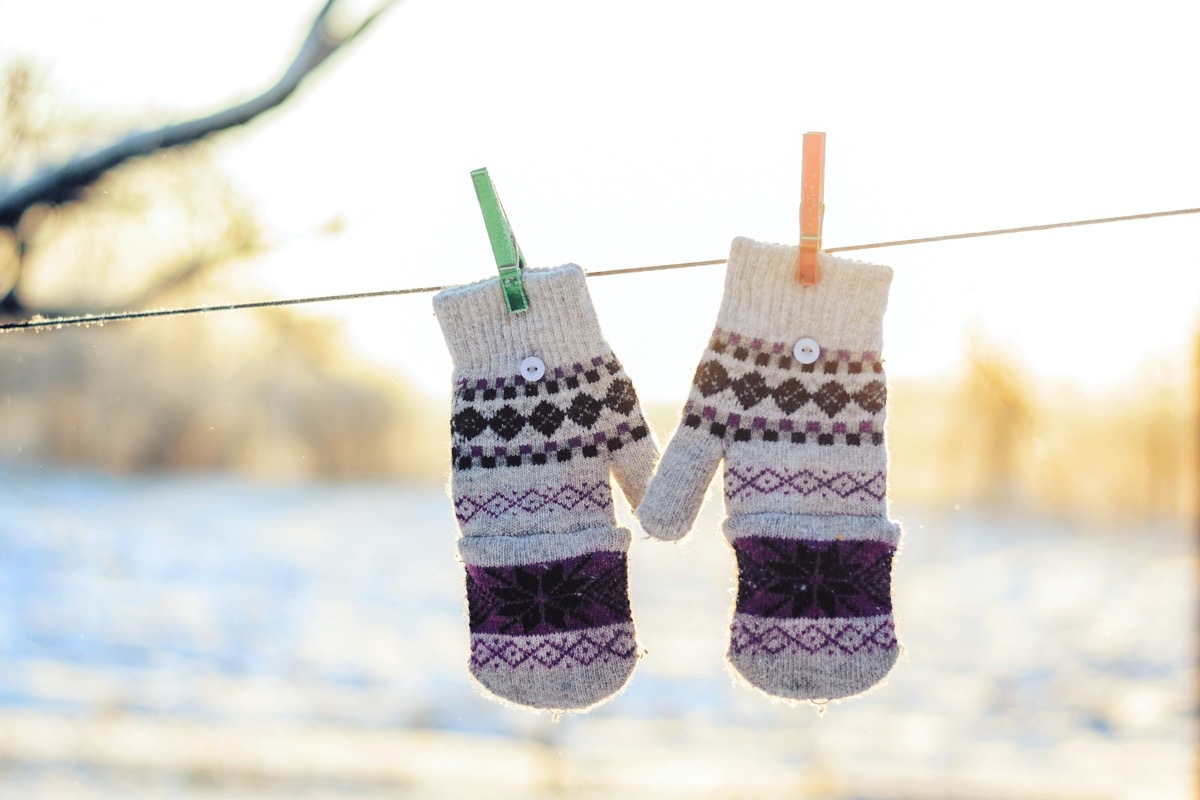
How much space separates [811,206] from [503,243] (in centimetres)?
32

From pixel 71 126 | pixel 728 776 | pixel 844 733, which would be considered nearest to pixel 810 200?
pixel 71 126

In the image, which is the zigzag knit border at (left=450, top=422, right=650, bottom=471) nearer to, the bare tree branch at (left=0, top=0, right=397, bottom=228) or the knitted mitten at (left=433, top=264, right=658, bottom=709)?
the knitted mitten at (left=433, top=264, right=658, bottom=709)

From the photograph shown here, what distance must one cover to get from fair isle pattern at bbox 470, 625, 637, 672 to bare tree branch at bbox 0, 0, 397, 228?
1.31m

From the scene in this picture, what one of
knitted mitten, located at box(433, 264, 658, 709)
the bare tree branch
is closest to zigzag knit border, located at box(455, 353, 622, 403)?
knitted mitten, located at box(433, 264, 658, 709)

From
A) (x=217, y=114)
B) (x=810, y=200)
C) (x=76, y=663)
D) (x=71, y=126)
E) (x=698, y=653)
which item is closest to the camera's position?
(x=810, y=200)

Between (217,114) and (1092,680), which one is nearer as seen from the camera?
(217,114)

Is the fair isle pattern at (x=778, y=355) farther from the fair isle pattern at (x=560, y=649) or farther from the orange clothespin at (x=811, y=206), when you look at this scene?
the fair isle pattern at (x=560, y=649)

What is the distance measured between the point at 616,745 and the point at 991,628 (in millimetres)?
2968

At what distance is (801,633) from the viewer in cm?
119

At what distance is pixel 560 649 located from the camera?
121 centimetres

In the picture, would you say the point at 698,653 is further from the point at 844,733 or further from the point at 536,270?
the point at 536,270

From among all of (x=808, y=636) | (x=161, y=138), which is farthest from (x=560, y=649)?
(x=161, y=138)

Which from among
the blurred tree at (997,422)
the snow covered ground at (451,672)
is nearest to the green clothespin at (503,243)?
the blurred tree at (997,422)

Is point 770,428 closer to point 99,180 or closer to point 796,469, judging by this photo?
point 796,469
